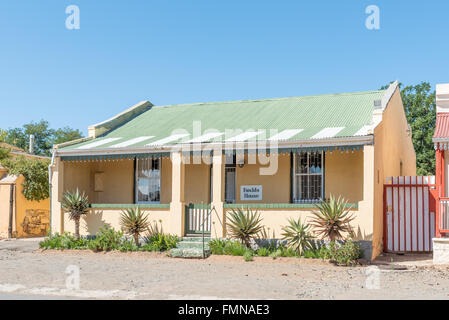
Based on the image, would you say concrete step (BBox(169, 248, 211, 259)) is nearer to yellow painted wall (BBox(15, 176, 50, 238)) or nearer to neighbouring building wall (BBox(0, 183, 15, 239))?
yellow painted wall (BBox(15, 176, 50, 238))

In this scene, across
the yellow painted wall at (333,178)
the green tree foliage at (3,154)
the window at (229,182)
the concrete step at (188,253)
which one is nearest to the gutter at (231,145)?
the yellow painted wall at (333,178)

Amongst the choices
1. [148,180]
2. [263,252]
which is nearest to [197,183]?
[148,180]

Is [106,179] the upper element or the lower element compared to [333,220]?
upper

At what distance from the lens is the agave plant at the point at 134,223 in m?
15.0

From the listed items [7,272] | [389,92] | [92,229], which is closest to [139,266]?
[7,272]

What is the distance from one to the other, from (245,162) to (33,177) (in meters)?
9.03

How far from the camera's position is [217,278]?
1052cm

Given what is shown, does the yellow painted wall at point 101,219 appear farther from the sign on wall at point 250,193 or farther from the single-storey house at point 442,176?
the single-storey house at point 442,176

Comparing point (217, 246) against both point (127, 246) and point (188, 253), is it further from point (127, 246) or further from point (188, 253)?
point (127, 246)

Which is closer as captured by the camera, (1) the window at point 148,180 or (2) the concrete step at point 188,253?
(2) the concrete step at point 188,253

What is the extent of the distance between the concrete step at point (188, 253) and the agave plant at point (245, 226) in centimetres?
98

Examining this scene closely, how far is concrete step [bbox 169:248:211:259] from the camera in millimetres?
13959

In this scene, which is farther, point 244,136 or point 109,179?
point 109,179
